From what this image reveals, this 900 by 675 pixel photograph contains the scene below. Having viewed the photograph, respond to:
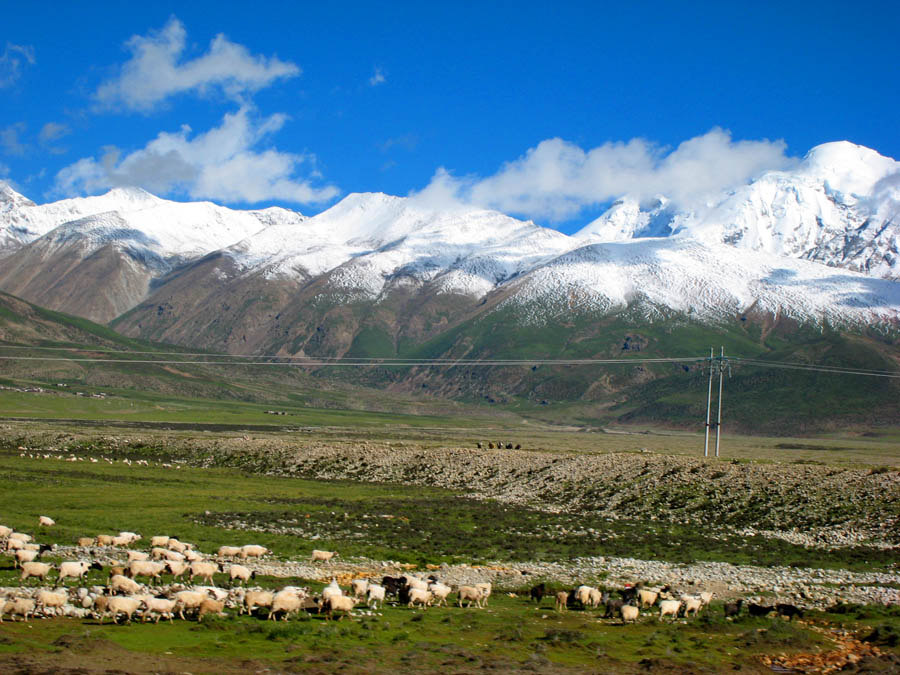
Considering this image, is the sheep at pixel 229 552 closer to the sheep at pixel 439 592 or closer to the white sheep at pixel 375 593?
the white sheep at pixel 375 593

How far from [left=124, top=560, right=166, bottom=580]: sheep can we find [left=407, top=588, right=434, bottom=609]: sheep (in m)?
9.02

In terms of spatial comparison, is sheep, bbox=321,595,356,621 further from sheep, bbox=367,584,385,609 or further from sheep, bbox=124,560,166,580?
sheep, bbox=124,560,166,580

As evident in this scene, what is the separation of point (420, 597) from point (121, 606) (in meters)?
9.75

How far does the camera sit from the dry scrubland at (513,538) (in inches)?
963

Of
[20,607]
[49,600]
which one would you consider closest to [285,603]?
[49,600]

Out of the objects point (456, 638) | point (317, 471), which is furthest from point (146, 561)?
point (317, 471)

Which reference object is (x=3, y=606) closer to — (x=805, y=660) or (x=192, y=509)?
(x=805, y=660)

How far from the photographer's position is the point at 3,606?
24344mm

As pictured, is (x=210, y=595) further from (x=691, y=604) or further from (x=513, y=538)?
(x=513, y=538)

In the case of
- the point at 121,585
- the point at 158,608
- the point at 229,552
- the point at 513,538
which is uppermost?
the point at 121,585

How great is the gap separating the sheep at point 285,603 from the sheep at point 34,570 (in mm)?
8439

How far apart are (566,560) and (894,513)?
2624cm

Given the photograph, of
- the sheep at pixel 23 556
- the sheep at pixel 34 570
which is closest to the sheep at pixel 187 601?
the sheep at pixel 34 570

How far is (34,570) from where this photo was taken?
29.3 m
